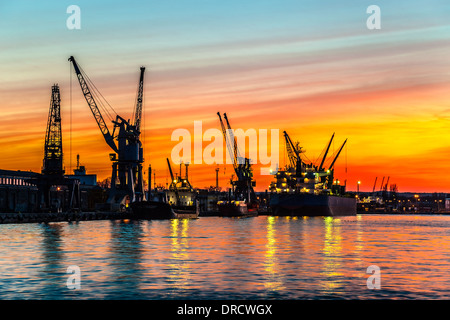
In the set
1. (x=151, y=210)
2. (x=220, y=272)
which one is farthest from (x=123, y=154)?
(x=220, y=272)

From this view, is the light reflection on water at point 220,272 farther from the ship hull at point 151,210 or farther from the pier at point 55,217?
the ship hull at point 151,210

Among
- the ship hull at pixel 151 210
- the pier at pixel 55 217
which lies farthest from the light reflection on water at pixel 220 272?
the ship hull at pixel 151 210

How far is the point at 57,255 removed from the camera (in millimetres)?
53344

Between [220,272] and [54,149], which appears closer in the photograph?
[220,272]

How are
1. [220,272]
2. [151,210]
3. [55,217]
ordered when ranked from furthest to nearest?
[151,210] → [55,217] → [220,272]

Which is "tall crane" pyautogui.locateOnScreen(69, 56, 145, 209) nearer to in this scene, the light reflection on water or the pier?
the pier

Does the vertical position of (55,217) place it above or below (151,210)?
below

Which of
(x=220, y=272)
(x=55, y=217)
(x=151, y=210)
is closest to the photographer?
(x=220, y=272)

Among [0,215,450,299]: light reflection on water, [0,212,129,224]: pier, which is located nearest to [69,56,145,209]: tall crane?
[0,212,129,224]: pier

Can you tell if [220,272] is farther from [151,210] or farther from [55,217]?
[151,210]
